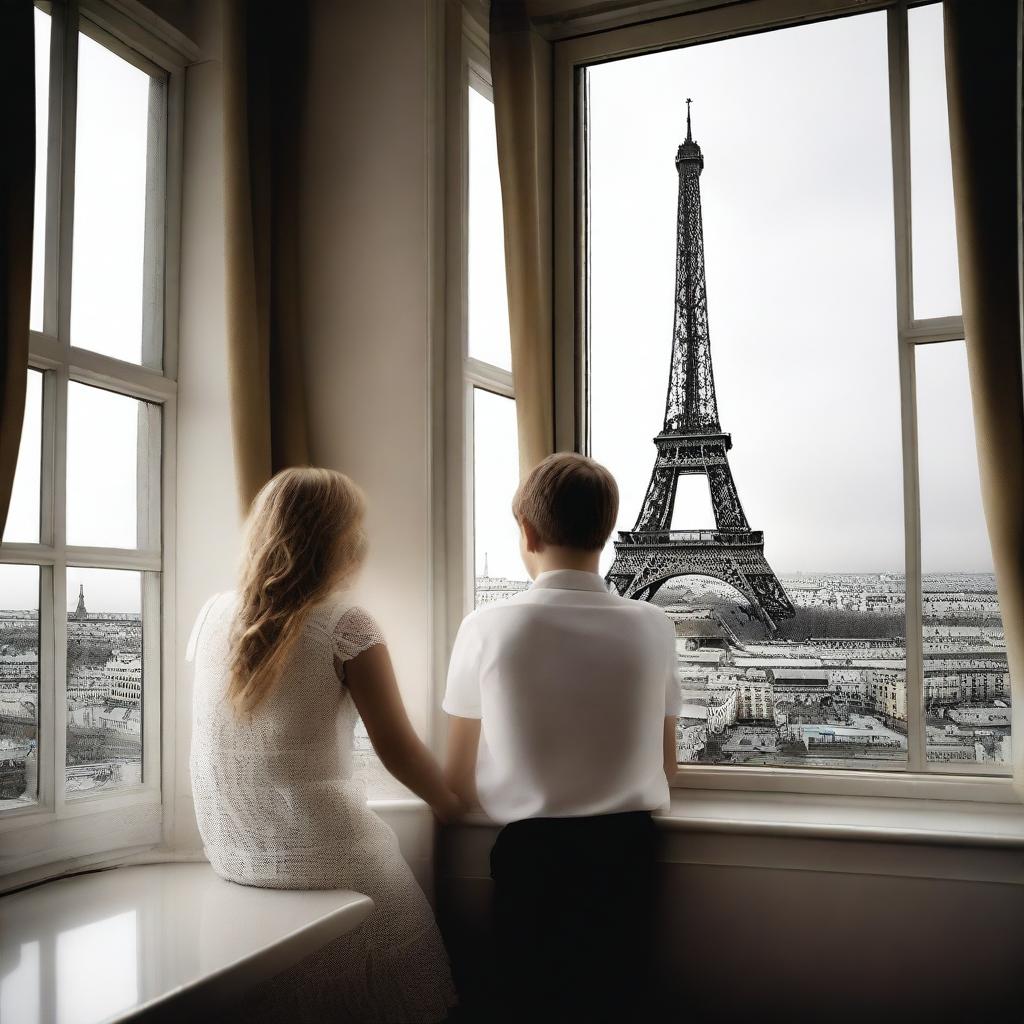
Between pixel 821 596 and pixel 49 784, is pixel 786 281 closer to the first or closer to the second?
pixel 821 596

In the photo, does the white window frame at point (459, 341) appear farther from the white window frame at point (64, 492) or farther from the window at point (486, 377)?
the white window frame at point (64, 492)

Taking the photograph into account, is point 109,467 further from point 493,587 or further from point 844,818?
point 844,818

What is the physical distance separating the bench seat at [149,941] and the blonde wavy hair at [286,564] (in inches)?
13.5

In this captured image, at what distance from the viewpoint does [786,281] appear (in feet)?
7.29

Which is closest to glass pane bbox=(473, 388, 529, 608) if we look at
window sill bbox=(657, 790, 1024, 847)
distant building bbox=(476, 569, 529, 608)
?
distant building bbox=(476, 569, 529, 608)

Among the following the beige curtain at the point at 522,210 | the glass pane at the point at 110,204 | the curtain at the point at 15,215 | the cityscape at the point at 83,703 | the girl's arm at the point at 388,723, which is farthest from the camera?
the beige curtain at the point at 522,210

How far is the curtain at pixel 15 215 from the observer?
159 centimetres

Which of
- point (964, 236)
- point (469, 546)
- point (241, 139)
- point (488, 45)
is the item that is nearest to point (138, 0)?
point (241, 139)

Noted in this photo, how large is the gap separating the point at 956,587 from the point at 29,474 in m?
1.91

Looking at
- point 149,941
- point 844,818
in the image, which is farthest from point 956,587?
point 149,941

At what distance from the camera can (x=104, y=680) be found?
2023 millimetres

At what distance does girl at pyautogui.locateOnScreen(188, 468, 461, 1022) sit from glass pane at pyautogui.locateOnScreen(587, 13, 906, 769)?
77 cm

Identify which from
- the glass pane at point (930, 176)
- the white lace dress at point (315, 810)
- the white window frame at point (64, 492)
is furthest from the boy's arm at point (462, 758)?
the glass pane at point (930, 176)

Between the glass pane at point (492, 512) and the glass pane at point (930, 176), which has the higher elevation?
the glass pane at point (930, 176)
